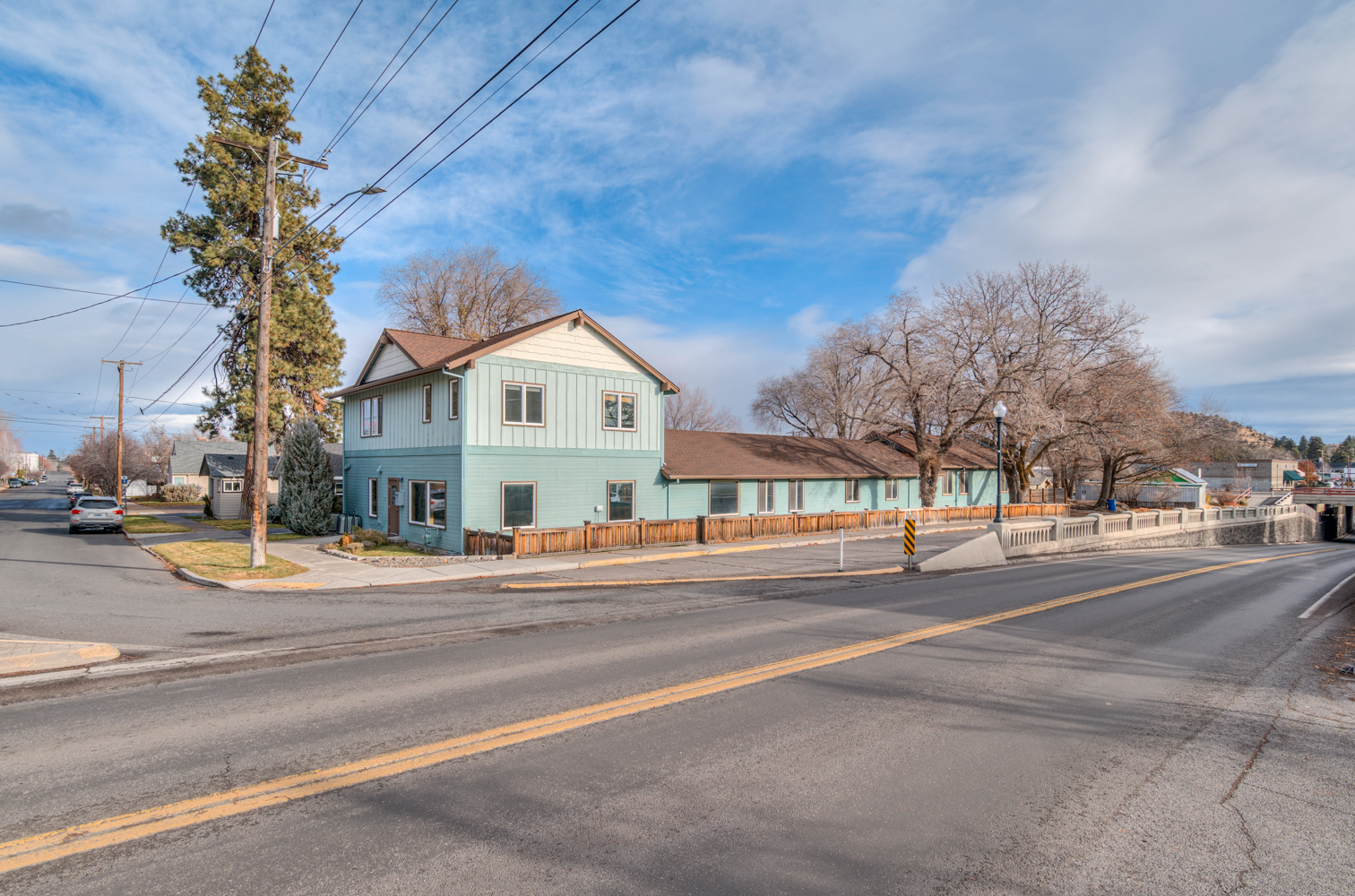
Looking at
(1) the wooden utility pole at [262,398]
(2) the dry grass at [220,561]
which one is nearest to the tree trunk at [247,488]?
(2) the dry grass at [220,561]

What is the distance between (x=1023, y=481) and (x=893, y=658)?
38.4 metres

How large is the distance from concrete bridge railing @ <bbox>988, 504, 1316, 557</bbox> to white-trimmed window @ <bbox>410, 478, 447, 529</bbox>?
18357mm

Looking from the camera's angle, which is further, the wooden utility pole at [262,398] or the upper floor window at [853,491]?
the upper floor window at [853,491]

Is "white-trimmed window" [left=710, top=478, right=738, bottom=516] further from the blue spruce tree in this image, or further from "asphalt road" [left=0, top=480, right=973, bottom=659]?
the blue spruce tree

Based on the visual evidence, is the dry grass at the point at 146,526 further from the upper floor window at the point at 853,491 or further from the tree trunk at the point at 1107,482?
the tree trunk at the point at 1107,482

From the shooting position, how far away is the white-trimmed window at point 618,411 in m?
24.6

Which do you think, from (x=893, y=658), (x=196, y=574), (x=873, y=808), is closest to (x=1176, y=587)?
(x=893, y=658)

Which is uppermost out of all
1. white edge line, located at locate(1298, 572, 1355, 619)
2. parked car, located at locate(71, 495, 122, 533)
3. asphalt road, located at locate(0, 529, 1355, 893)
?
parked car, located at locate(71, 495, 122, 533)

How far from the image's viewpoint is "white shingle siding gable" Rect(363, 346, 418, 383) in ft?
81.3

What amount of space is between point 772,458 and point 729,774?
27.5 metres

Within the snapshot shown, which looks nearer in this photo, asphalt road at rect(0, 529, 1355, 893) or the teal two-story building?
asphalt road at rect(0, 529, 1355, 893)

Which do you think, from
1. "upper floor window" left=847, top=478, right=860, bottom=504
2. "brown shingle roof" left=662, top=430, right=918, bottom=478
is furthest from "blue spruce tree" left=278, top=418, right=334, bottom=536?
"upper floor window" left=847, top=478, right=860, bottom=504

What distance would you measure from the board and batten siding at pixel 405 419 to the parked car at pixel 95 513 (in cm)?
1192

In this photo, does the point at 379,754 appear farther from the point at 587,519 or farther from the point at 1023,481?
the point at 1023,481
